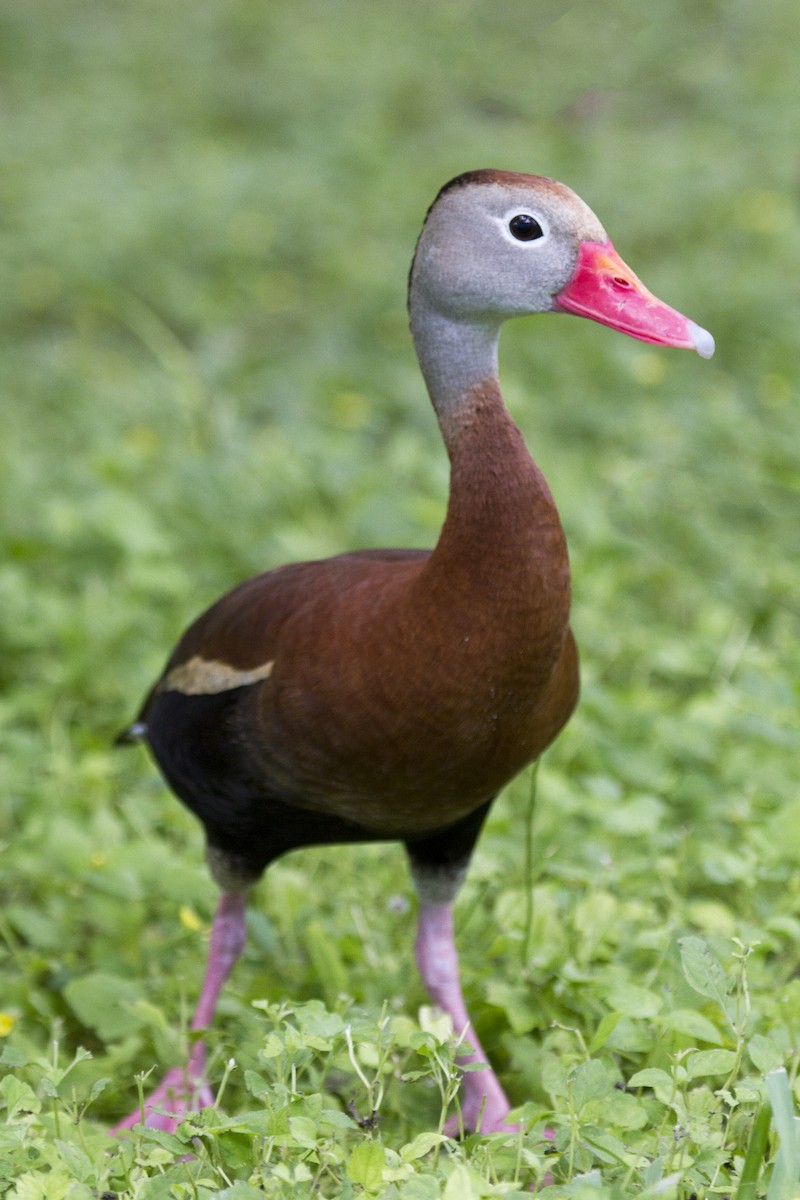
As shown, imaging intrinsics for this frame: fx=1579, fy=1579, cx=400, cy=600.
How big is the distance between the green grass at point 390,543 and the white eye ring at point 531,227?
116cm

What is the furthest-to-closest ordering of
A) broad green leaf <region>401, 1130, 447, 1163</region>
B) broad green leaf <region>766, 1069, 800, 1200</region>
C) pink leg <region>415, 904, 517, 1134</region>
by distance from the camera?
1. pink leg <region>415, 904, 517, 1134</region>
2. broad green leaf <region>401, 1130, 447, 1163</region>
3. broad green leaf <region>766, 1069, 800, 1200</region>

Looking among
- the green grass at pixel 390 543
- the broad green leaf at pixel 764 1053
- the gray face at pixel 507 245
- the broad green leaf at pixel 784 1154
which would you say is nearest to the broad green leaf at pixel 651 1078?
the green grass at pixel 390 543

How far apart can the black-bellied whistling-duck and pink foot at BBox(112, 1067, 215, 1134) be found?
21 mm

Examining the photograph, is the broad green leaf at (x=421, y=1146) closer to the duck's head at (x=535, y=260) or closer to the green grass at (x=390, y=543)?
the green grass at (x=390, y=543)

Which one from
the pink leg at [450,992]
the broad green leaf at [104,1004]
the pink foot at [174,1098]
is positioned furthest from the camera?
the broad green leaf at [104,1004]

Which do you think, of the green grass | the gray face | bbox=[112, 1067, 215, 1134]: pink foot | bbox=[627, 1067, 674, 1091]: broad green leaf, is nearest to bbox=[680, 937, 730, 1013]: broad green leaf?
the green grass

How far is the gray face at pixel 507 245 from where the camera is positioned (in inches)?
103

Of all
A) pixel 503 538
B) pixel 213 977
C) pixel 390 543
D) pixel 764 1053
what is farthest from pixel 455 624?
pixel 390 543

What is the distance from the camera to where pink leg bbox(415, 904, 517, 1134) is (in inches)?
→ 115

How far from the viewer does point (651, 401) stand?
599 centimetres

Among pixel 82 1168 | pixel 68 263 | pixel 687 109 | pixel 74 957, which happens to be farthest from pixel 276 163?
pixel 82 1168

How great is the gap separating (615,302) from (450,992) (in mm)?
1353

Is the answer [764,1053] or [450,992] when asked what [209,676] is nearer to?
[450,992]

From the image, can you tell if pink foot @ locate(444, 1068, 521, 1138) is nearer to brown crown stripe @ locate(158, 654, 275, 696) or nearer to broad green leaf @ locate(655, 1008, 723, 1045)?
broad green leaf @ locate(655, 1008, 723, 1045)
